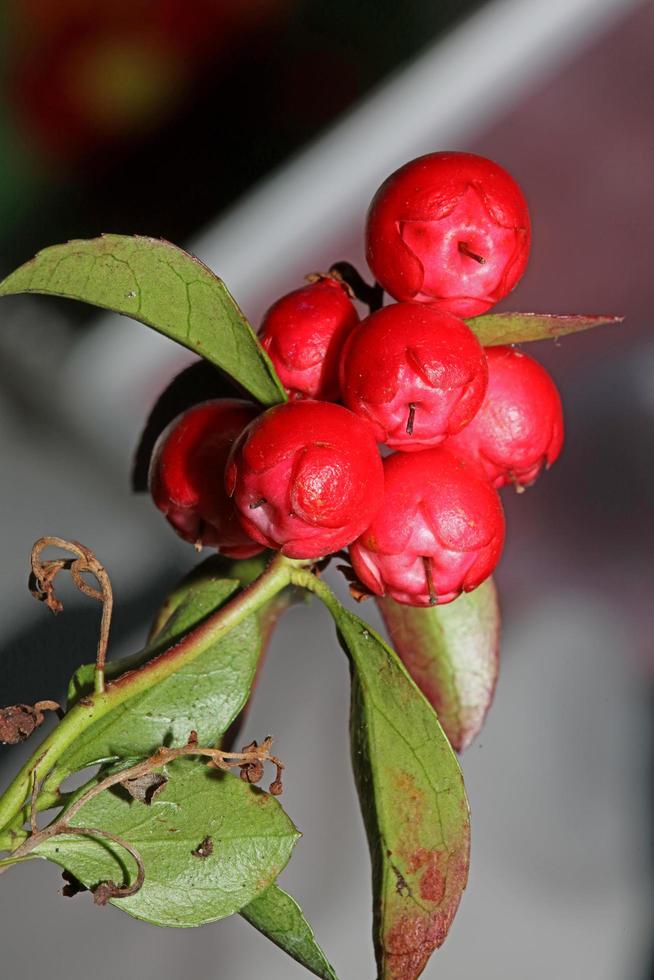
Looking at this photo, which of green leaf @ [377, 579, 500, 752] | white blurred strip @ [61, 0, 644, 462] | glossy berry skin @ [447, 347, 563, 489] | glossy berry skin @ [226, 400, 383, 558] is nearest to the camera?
glossy berry skin @ [226, 400, 383, 558]

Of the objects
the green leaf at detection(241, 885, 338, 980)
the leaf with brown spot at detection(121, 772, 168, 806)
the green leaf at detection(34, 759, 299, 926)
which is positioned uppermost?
the leaf with brown spot at detection(121, 772, 168, 806)

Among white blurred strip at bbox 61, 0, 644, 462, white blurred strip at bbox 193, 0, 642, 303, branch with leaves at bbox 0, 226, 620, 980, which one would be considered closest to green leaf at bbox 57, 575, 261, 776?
branch with leaves at bbox 0, 226, 620, 980

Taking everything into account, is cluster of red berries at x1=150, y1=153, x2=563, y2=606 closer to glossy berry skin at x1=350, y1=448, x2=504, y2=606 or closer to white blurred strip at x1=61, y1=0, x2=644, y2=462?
glossy berry skin at x1=350, y1=448, x2=504, y2=606

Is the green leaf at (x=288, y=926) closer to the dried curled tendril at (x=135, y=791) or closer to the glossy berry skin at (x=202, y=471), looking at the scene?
the dried curled tendril at (x=135, y=791)

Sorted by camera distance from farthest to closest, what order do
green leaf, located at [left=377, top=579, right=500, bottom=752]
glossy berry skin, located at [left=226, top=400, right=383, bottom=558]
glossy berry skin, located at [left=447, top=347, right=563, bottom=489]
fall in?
green leaf, located at [left=377, top=579, right=500, bottom=752] → glossy berry skin, located at [left=447, top=347, right=563, bottom=489] → glossy berry skin, located at [left=226, top=400, right=383, bottom=558]

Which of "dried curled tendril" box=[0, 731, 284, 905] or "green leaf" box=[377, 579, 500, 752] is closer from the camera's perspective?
"dried curled tendril" box=[0, 731, 284, 905]

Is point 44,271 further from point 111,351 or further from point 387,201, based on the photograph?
point 111,351

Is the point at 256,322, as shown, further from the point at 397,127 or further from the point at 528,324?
the point at 528,324

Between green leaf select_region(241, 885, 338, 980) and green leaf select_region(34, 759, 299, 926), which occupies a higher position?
green leaf select_region(34, 759, 299, 926)

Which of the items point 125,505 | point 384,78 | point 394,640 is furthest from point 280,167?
point 394,640

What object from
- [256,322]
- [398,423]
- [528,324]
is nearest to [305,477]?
[398,423]
